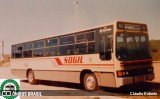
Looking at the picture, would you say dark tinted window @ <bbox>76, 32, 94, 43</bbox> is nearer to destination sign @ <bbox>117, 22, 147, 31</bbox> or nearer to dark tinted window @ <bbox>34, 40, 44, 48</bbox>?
destination sign @ <bbox>117, 22, 147, 31</bbox>

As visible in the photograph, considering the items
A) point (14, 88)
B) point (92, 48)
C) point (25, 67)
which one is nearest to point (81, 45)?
point (92, 48)

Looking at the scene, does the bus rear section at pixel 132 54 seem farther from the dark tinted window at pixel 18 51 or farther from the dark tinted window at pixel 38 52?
the dark tinted window at pixel 18 51

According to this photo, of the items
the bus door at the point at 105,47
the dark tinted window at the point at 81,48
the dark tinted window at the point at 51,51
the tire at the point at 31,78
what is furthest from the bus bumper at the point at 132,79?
the tire at the point at 31,78

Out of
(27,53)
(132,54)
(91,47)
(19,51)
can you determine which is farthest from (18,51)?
(132,54)

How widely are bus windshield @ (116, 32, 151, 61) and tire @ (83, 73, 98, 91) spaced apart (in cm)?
201

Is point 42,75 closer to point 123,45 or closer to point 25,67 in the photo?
point 25,67

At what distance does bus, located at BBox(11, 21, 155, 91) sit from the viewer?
11.9 meters

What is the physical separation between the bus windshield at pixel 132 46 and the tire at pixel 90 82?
201cm

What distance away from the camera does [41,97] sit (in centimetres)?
1188

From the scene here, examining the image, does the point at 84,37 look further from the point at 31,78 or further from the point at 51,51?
the point at 31,78

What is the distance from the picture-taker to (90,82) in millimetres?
13461

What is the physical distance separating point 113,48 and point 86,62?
7.06ft

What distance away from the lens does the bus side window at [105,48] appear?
12312 mm

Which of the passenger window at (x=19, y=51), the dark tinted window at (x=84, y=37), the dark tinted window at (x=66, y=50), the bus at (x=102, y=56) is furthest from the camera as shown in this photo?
the passenger window at (x=19, y=51)
